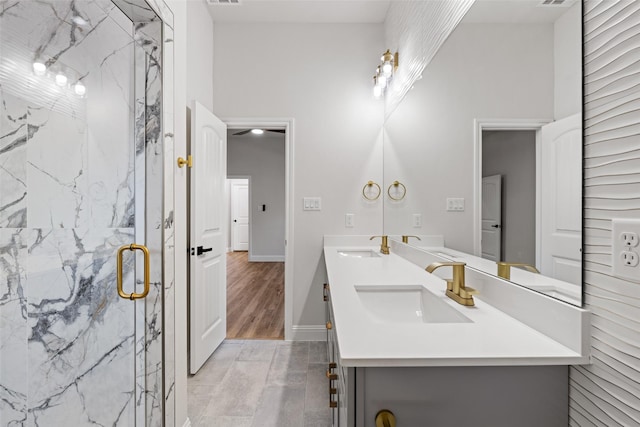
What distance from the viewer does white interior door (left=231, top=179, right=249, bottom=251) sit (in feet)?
27.9

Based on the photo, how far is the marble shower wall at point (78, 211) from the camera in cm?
126

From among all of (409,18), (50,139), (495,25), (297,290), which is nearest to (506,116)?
(495,25)

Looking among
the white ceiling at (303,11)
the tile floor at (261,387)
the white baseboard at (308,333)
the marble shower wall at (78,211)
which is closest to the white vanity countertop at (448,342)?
the marble shower wall at (78,211)

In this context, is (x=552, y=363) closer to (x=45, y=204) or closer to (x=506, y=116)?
(x=506, y=116)

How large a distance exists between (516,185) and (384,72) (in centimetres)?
180

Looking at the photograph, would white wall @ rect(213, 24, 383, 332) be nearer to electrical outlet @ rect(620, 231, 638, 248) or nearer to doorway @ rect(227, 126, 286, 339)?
electrical outlet @ rect(620, 231, 638, 248)

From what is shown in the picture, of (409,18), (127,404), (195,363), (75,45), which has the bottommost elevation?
(195,363)

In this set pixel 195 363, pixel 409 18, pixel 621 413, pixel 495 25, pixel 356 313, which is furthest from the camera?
pixel 195 363

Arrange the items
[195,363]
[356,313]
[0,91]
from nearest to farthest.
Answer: [356,313] → [0,91] → [195,363]

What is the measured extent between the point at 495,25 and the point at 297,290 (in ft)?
7.94

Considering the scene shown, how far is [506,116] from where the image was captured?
39.8 inches

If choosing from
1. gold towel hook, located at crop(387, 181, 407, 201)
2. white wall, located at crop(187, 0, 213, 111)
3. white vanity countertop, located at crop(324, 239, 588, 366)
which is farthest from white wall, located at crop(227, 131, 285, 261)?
white vanity countertop, located at crop(324, 239, 588, 366)

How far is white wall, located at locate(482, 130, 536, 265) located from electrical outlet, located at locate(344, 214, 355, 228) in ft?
5.89

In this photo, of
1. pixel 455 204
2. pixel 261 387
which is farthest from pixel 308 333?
pixel 455 204
